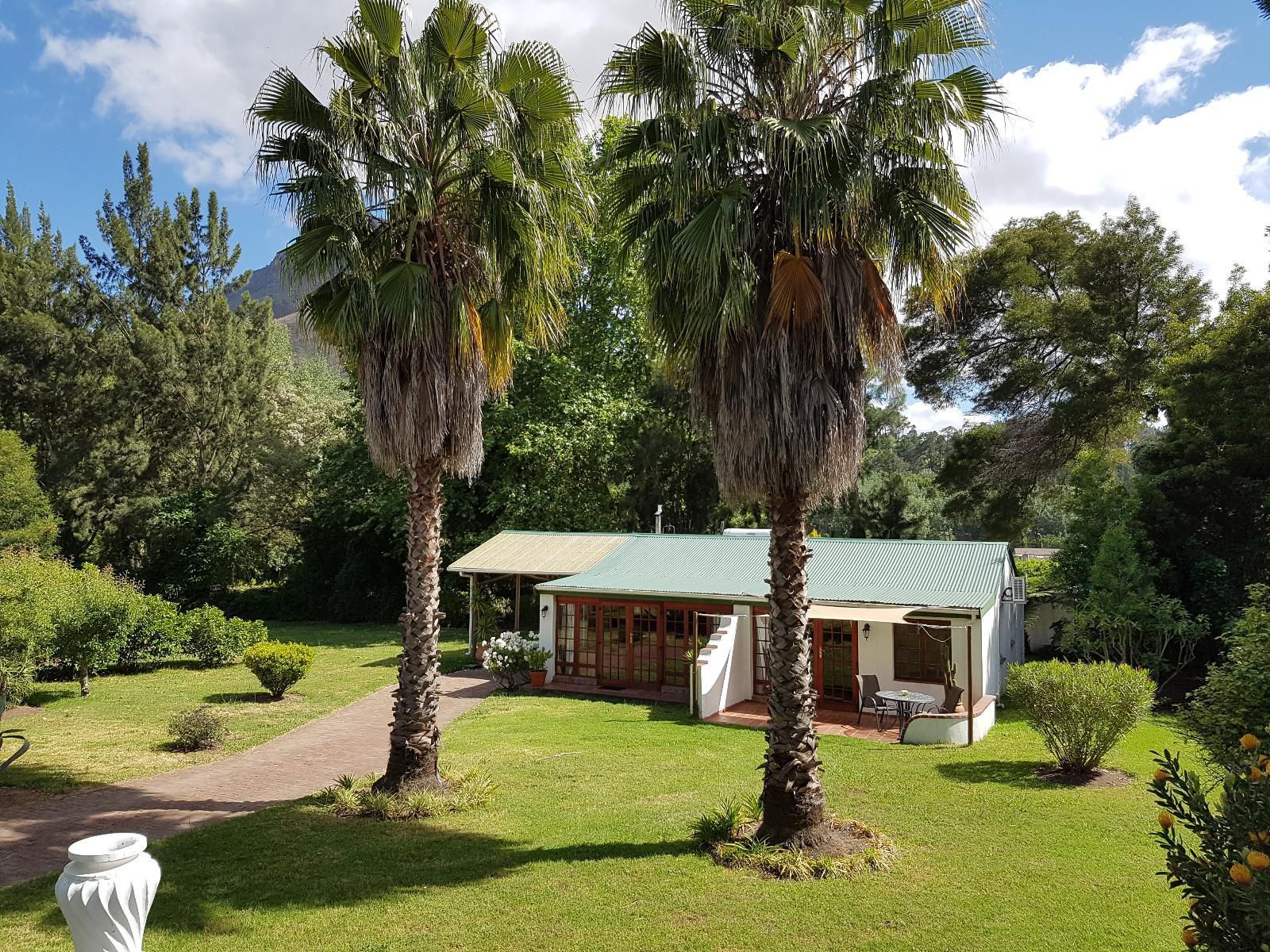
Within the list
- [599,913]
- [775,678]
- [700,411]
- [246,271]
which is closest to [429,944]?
[599,913]

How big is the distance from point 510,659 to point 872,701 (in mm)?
8006

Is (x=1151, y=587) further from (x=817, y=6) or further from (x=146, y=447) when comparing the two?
(x=146, y=447)

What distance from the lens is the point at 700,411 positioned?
8805 millimetres

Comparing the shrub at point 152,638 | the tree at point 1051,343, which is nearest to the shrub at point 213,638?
the shrub at point 152,638

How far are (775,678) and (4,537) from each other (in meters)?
23.7

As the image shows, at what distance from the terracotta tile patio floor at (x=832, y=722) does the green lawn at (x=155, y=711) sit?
8104 mm

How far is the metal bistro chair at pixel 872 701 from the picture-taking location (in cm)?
1438

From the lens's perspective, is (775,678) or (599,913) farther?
(775,678)

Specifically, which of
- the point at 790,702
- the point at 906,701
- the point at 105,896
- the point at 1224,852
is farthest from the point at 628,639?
the point at 1224,852

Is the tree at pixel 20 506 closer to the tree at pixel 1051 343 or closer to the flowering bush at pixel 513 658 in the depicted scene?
the flowering bush at pixel 513 658

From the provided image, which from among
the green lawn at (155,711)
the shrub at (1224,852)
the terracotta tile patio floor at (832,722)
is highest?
the shrub at (1224,852)

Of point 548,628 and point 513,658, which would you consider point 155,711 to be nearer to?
point 513,658

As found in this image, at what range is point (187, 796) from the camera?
10820 millimetres

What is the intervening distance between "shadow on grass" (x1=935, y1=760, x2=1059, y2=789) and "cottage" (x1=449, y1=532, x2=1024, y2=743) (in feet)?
4.03
